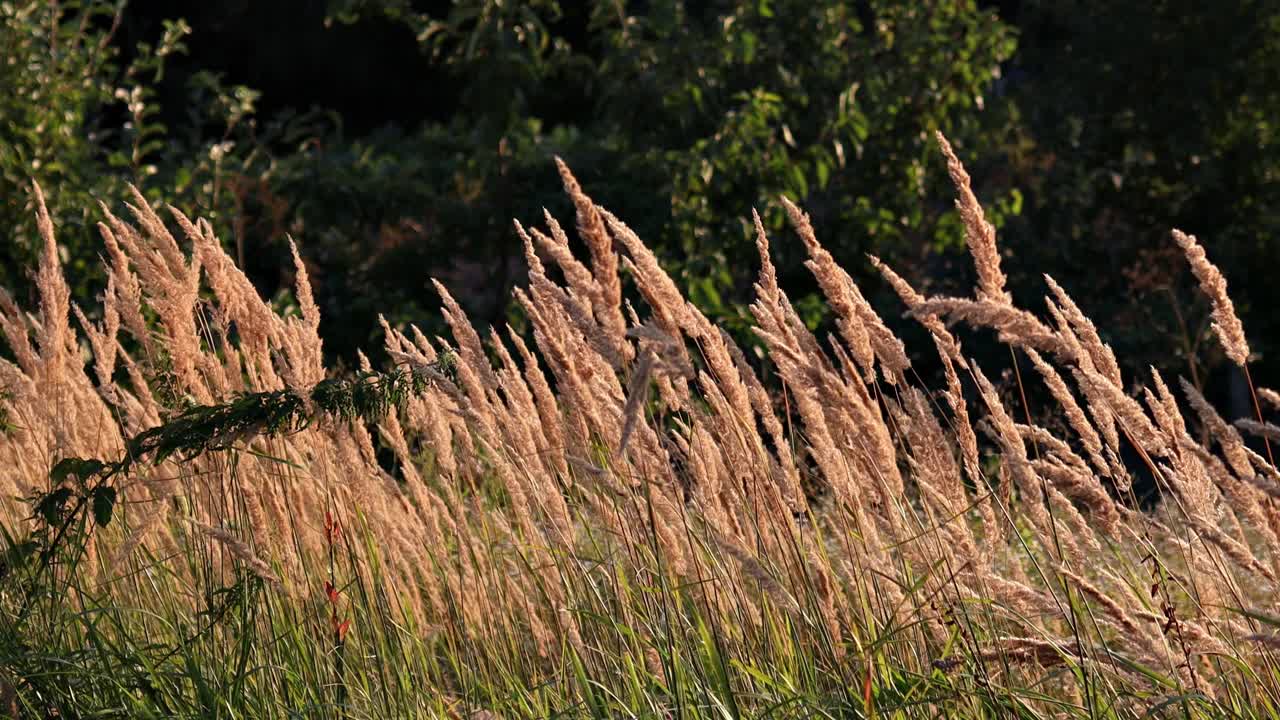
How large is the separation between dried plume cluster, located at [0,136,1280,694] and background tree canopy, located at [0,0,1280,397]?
148 inches

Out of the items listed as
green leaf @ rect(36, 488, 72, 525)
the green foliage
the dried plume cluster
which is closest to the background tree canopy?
the green foliage

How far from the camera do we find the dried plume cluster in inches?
92.7

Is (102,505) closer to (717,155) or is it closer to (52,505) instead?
(52,505)

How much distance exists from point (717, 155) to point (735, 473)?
4.81m

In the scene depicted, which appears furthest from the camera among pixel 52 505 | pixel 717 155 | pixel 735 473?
pixel 717 155

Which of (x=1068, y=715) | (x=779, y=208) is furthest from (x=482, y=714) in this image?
(x=779, y=208)

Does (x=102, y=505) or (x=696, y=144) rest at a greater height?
(x=696, y=144)

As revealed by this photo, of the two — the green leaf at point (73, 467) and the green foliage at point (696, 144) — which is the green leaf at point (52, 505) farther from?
the green foliage at point (696, 144)

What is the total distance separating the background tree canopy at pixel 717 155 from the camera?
7656 mm

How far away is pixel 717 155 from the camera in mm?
7496

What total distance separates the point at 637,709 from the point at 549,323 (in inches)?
29.3

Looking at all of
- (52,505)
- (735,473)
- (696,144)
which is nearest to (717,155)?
(696,144)

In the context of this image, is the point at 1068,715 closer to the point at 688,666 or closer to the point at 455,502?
the point at 688,666

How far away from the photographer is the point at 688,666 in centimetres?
279
